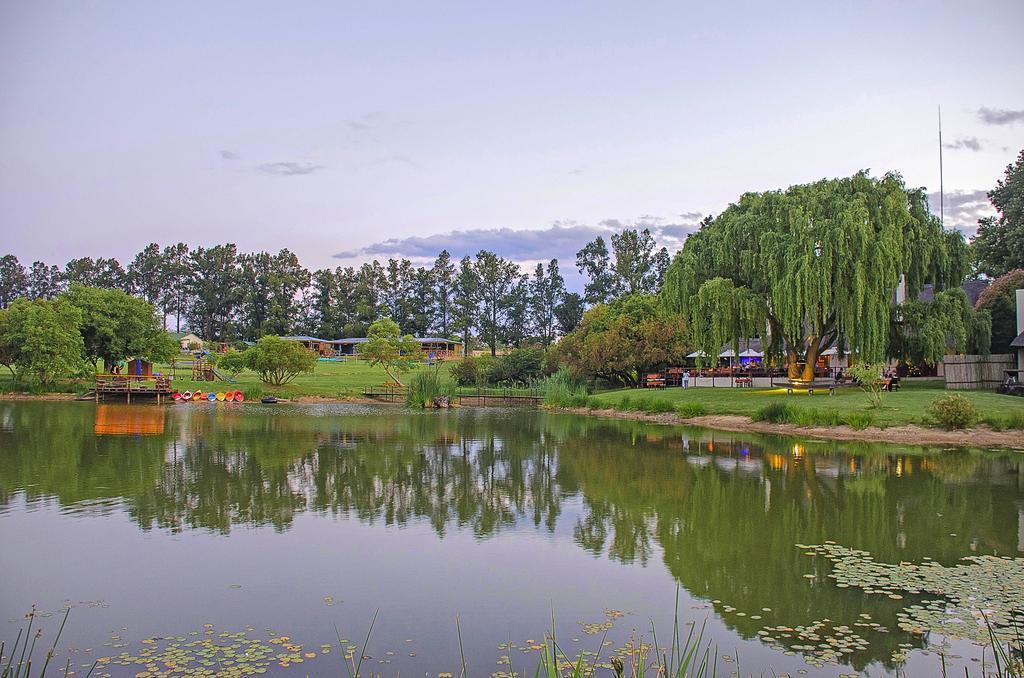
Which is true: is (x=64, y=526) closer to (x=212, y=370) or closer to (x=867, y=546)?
(x=867, y=546)

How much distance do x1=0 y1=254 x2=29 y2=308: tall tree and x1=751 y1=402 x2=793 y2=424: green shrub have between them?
11021 centimetres

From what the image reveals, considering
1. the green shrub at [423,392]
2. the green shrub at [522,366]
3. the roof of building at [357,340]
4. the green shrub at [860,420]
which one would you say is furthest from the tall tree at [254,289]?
the green shrub at [860,420]

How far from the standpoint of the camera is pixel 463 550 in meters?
10.5

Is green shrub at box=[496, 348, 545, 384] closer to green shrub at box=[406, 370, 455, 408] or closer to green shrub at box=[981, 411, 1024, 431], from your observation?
green shrub at box=[406, 370, 455, 408]

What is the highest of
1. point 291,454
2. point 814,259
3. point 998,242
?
point 998,242

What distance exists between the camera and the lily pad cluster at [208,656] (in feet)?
20.6

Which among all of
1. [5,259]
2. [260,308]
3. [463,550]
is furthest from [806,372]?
[5,259]

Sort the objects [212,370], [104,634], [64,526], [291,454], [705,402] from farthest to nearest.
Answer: [212,370] < [705,402] < [291,454] < [64,526] < [104,634]

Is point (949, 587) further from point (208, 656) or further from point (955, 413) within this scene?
point (955, 413)

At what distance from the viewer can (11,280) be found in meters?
108

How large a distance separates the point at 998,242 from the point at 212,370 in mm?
52423

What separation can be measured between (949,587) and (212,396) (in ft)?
143

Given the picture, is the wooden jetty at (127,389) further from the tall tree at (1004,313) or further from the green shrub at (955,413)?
the tall tree at (1004,313)

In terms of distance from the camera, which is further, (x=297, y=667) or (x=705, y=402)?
(x=705, y=402)
